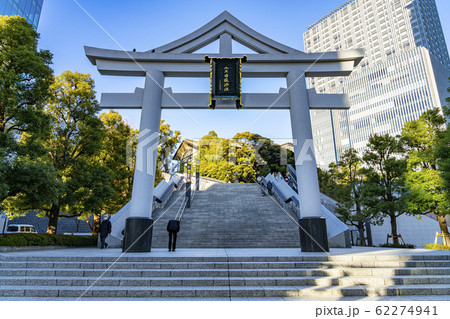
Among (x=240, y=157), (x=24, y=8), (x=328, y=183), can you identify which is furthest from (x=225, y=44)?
(x=24, y=8)

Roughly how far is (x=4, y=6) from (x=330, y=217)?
3092 centimetres

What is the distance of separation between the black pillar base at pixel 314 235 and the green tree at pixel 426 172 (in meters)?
9.41

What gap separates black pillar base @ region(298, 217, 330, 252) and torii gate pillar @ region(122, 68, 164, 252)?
454cm

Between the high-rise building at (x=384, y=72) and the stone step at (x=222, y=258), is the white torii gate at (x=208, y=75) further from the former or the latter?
the high-rise building at (x=384, y=72)

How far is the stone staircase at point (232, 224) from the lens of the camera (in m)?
10.8

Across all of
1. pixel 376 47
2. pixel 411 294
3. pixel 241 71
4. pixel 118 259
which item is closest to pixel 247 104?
pixel 241 71

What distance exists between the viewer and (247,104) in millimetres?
8711

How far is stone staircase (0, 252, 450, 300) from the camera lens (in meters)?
4.56

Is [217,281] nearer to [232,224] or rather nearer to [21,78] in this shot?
[232,224]

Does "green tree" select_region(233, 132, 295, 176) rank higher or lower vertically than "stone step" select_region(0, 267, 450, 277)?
higher

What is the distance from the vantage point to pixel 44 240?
9.92 metres

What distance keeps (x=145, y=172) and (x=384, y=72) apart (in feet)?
278

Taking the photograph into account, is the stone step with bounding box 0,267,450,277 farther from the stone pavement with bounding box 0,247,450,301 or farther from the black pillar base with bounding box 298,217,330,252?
the black pillar base with bounding box 298,217,330,252

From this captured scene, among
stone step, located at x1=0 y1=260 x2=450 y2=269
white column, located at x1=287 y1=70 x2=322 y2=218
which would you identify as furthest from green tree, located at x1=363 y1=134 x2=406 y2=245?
stone step, located at x1=0 y1=260 x2=450 y2=269
